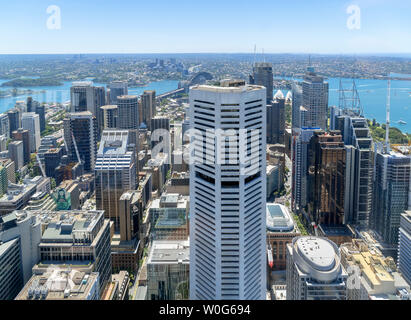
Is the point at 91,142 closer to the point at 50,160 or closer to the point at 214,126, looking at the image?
the point at 50,160

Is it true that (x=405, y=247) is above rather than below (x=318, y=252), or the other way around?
below

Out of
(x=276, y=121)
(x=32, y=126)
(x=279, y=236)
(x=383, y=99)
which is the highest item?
(x=383, y=99)

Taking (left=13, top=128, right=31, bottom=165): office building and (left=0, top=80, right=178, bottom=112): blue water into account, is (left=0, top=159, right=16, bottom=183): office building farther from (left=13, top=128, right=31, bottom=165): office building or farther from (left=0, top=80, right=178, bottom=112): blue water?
(left=13, top=128, right=31, bottom=165): office building

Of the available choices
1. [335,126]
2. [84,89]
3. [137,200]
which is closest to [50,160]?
[84,89]

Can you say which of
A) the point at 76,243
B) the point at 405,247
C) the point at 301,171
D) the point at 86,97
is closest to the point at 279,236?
the point at 405,247

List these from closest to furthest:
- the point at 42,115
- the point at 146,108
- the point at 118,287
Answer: the point at 118,287 → the point at 42,115 → the point at 146,108

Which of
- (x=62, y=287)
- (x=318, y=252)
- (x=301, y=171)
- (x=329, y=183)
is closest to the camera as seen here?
(x=62, y=287)

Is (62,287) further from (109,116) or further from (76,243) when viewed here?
(109,116)

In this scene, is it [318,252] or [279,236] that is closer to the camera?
[318,252]
